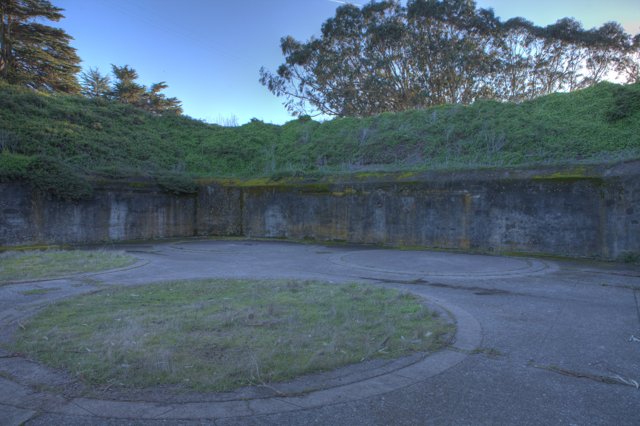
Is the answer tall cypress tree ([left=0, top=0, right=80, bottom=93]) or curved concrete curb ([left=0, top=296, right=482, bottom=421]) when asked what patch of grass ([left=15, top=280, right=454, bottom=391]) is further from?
tall cypress tree ([left=0, top=0, right=80, bottom=93])

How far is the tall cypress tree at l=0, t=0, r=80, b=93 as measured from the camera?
27328mm

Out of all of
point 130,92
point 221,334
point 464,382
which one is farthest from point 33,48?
point 464,382

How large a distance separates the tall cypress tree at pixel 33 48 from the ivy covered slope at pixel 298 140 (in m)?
8.06

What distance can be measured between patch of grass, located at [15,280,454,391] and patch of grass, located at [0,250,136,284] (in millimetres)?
2640

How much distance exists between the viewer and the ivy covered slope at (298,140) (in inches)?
567

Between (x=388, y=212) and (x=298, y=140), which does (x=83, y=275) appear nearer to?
(x=388, y=212)

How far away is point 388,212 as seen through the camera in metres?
14.3

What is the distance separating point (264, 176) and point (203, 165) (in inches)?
214

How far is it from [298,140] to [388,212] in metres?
10.6

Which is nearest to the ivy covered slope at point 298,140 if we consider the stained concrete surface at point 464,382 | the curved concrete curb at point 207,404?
the stained concrete surface at point 464,382

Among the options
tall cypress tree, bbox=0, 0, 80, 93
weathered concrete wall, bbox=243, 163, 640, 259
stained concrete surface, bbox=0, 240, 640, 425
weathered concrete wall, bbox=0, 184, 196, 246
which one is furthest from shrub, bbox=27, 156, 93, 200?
tall cypress tree, bbox=0, 0, 80, 93

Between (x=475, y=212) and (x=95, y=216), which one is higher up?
(x=475, y=212)

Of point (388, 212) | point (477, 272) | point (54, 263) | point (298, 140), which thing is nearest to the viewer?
point (477, 272)

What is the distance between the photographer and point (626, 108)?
15172mm
